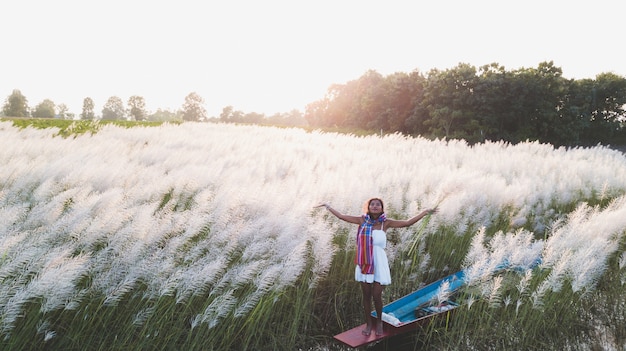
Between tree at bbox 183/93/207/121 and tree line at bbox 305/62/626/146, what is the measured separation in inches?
1546

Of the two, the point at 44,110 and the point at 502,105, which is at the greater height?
the point at 502,105

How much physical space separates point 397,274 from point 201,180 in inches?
107

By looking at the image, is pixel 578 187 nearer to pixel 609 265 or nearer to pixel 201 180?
pixel 609 265

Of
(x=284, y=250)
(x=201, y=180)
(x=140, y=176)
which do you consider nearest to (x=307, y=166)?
(x=201, y=180)

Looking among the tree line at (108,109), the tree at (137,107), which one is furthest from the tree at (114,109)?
the tree at (137,107)

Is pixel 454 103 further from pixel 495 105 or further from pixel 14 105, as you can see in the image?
pixel 14 105

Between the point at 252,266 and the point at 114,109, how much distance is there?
106915mm

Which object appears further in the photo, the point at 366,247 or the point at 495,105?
the point at 495,105

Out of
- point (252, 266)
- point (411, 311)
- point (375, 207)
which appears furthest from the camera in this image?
point (411, 311)

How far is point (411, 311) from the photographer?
13.4ft

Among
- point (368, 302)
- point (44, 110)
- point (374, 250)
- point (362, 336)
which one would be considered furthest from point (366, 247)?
point (44, 110)

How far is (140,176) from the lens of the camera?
5516 millimetres

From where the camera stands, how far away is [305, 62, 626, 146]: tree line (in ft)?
95.8

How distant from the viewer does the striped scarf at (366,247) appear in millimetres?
3393
